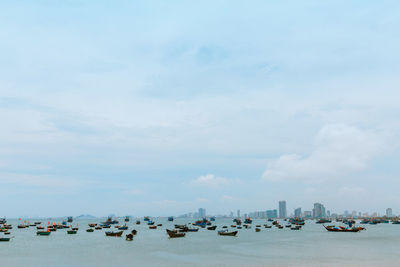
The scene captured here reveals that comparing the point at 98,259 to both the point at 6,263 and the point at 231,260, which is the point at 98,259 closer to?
the point at 6,263

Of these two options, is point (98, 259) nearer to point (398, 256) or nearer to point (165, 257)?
point (165, 257)

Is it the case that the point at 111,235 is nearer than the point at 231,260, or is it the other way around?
the point at 231,260

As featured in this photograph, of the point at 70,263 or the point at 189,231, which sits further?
the point at 189,231

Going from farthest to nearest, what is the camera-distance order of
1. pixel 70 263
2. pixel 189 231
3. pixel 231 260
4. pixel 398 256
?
pixel 189 231 → pixel 398 256 → pixel 231 260 → pixel 70 263

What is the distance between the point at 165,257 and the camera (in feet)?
195

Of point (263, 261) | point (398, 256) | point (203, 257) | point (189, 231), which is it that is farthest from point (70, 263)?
point (189, 231)

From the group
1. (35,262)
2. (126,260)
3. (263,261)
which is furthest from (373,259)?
(35,262)

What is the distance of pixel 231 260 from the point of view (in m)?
56.4

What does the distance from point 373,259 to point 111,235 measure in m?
67.8

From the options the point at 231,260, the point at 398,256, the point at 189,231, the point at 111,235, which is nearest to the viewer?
the point at 231,260

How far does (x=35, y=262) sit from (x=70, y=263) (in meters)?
5.75

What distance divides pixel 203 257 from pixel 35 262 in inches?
999

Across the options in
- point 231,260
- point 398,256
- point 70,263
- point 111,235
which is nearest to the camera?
point 70,263

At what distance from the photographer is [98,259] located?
56.5 meters
